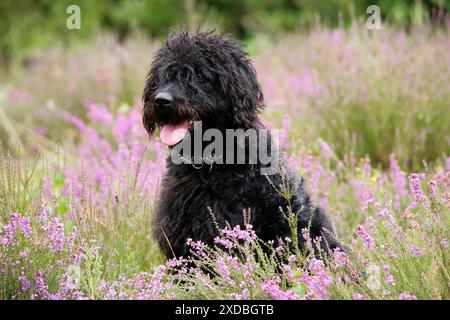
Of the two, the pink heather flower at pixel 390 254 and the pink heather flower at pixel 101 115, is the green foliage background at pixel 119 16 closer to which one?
the pink heather flower at pixel 101 115

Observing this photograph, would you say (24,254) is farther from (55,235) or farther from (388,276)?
(388,276)

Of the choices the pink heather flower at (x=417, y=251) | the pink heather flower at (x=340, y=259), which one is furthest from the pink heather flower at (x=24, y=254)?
the pink heather flower at (x=417, y=251)

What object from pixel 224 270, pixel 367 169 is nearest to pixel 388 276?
pixel 224 270

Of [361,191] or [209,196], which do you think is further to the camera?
[361,191]

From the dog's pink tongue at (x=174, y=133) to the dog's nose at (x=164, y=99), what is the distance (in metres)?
0.16

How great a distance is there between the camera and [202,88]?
3834 mm

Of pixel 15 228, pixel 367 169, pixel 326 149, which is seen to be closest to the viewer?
pixel 15 228

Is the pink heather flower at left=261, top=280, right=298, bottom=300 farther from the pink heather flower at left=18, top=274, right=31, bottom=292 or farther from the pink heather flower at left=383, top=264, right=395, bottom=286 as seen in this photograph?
the pink heather flower at left=18, top=274, right=31, bottom=292

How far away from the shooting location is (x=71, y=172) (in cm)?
563

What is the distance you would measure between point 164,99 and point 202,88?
0.80 ft

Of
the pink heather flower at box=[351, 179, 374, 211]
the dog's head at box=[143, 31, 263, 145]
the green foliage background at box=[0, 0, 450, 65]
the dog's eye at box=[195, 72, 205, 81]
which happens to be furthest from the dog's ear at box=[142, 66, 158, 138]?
the green foliage background at box=[0, 0, 450, 65]

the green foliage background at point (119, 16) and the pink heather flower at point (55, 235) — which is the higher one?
the green foliage background at point (119, 16)

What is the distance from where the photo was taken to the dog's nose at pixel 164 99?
373 cm

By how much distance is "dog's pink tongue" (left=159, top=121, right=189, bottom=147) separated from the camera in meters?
3.80
